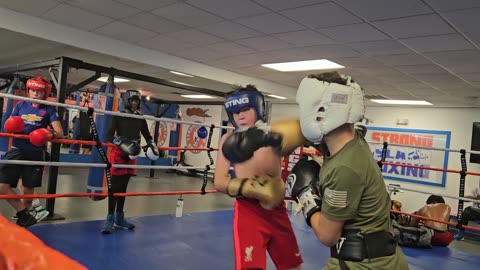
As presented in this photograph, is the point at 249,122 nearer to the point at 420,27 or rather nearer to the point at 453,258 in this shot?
the point at 420,27

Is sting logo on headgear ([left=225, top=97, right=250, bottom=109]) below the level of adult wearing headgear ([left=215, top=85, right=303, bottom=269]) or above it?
above

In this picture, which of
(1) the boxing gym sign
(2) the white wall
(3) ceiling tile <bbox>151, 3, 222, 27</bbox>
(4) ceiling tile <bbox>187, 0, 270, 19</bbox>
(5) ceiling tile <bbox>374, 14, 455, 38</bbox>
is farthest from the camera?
(1) the boxing gym sign

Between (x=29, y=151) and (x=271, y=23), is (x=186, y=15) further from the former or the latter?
(x=29, y=151)

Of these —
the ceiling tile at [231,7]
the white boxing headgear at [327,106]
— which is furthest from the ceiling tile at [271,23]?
the white boxing headgear at [327,106]

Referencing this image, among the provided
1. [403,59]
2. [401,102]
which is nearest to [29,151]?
[403,59]

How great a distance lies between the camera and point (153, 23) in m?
4.03

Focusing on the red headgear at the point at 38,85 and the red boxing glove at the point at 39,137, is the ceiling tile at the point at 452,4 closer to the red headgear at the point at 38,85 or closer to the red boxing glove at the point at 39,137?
the red boxing glove at the point at 39,137

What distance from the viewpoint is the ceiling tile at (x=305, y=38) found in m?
3.86

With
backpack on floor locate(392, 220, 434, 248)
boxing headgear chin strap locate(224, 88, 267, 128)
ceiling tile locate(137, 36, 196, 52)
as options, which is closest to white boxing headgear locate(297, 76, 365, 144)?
boxing headgear chin strap locate(224, 88, 267, 128)

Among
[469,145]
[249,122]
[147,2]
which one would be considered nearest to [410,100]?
[469,145]

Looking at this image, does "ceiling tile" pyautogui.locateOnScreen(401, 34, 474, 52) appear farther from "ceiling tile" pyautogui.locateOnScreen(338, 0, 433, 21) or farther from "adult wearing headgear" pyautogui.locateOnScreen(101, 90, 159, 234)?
"adult wearing headgear" pyautogui.locateOnScreen(101, 90, 159, 234)

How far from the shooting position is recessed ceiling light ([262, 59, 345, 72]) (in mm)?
5113

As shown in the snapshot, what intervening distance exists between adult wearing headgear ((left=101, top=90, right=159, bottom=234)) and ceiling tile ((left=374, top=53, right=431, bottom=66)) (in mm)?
2942

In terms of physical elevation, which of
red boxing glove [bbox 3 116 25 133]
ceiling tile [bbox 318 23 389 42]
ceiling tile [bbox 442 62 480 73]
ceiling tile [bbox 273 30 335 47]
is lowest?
red boxing glove [bbox 3 116 25 133]
